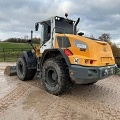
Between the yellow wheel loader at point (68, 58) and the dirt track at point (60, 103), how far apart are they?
1.59 feet

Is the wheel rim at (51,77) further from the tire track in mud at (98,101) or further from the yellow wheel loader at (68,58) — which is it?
the tire track in mud at (98,101)

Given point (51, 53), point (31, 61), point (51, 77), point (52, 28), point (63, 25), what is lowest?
point (51, 77)

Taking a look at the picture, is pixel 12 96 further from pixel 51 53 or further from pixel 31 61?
pixel 31 61

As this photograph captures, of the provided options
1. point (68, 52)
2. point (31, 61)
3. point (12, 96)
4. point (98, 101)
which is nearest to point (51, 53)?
point (68, 52)

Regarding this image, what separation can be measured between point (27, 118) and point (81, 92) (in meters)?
2.52

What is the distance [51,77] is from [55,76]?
0.34m

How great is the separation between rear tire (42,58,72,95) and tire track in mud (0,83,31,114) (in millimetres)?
847

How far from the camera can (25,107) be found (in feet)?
18.1

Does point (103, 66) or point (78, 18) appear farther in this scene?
point (78, 18)

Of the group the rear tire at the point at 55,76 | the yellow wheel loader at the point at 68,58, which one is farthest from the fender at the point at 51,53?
the rear tire at the point at 55,76

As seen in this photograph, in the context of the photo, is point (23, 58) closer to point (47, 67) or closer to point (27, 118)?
point (47, 67)

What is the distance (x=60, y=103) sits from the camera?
576 cm

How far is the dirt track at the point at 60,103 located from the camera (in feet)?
16.2

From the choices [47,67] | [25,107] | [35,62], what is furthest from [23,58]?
[25,107]
